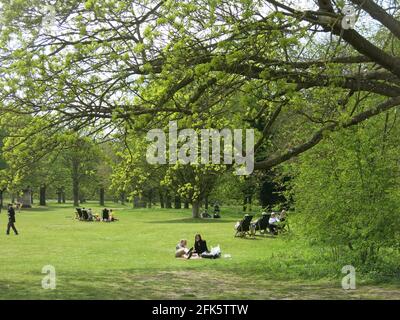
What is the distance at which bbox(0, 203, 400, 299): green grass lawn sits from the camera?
35.7ft

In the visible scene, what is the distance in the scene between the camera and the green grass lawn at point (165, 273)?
35.7 feet

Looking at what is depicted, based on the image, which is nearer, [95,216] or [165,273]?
[165,273]

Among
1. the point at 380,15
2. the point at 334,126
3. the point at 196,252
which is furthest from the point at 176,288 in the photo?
the point at 196,252

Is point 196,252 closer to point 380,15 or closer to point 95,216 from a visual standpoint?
point 380,15

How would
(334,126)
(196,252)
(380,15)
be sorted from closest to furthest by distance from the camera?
(380,15) → (334,126) → (196,252)

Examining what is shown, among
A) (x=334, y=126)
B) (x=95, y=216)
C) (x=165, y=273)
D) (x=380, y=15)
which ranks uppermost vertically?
(x=380, y=15)

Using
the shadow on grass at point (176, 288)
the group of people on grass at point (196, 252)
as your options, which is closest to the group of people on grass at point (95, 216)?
the group of people on grass at point (196, 252)

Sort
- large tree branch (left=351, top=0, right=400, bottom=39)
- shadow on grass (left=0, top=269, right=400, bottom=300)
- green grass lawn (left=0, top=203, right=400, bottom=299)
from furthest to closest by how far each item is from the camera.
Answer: green grass lawn (left=0, top=203, right=400, bottom=299), shadow on grass (left=0, top=269, right=400, bottom=300), large tree branch (left=351, top=0, right=400, bottom=39)

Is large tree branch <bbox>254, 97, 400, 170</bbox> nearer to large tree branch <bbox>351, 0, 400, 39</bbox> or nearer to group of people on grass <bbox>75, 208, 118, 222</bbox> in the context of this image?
large tree branch <bbox>351, 0, 400, 39</bbox>

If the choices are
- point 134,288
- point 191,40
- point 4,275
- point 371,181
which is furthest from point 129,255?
point 191,40

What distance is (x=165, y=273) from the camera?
1449 centimetres

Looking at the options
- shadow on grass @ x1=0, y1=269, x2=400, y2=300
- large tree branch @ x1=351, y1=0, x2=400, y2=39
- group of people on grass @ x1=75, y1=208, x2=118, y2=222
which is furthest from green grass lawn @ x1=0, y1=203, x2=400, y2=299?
group of people on grass @ x1=75, y1=208, x2=118, y2=222

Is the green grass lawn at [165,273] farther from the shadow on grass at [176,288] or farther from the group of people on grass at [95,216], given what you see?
the group of people on grass at [95,216]
